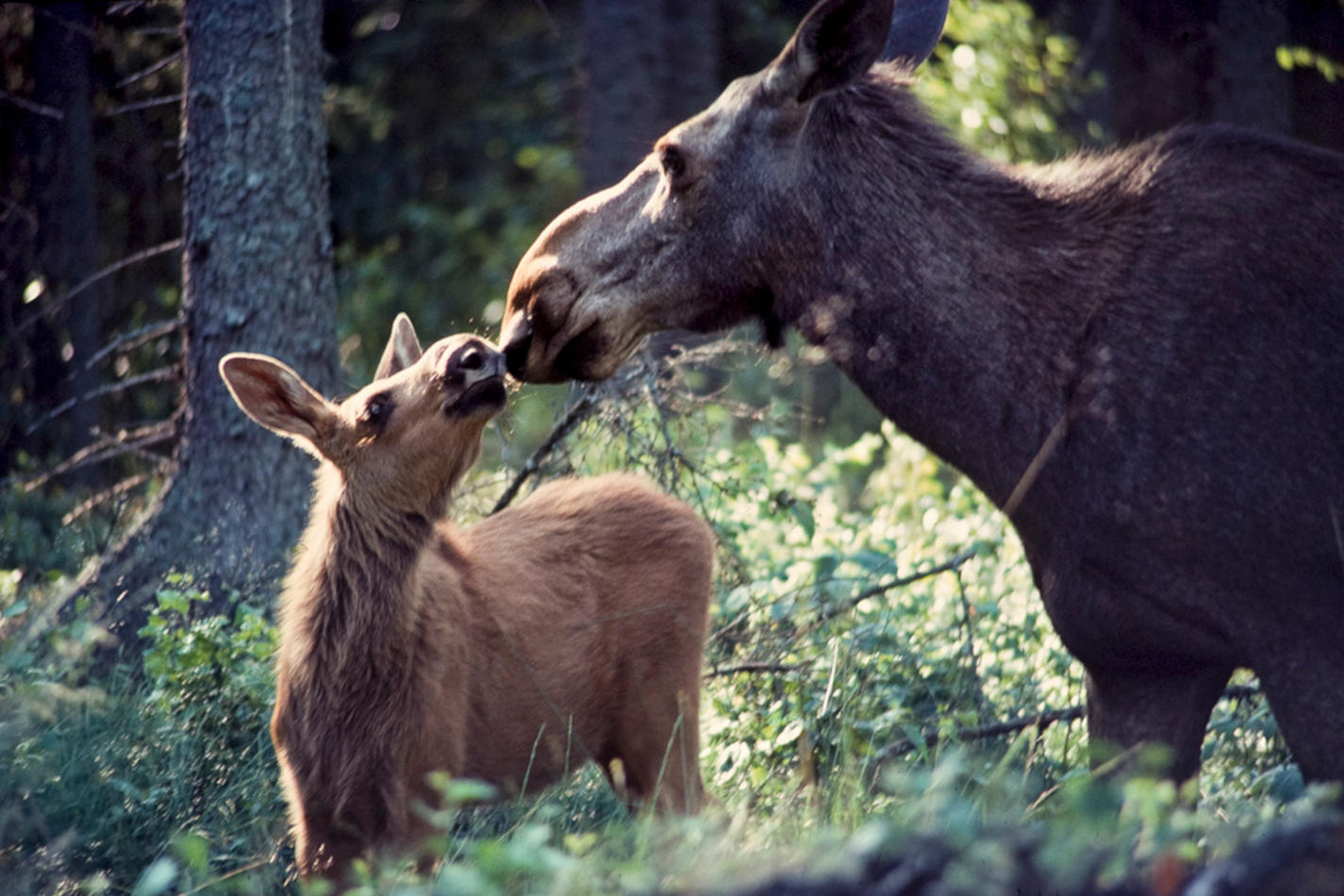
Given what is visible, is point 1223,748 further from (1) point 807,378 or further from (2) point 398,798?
(1) point 807,378

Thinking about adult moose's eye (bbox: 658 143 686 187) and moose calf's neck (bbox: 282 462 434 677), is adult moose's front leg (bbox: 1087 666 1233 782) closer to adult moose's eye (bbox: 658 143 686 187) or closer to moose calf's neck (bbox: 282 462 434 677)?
adult moose's eye (bbox: 658 143 686 187)

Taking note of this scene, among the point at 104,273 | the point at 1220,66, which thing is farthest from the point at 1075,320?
the point at 1220,66

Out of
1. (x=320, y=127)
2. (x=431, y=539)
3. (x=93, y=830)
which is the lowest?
(x=93, y=830)

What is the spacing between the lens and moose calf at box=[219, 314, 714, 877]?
424 centimetres

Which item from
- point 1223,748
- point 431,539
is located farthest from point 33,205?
point 1223,748

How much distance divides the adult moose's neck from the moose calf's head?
40.3 inches

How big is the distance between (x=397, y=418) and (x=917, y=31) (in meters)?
2.15

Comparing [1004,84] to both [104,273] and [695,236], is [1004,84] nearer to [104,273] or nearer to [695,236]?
[104,273]

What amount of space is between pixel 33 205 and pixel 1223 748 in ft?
26.1

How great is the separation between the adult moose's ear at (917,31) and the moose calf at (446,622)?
1689mm

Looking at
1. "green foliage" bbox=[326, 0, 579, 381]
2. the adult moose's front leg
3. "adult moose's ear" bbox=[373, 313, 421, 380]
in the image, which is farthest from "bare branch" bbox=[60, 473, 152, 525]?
"green foliage" bbox=[326, 0, 579, 381]

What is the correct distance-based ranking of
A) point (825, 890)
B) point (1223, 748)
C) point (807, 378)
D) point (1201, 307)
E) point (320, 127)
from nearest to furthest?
point (825, 890), point (1201, 307), point (1223, 748), point (320, 127), point (807, 378)

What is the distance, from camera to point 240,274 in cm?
609

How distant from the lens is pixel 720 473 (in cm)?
687
